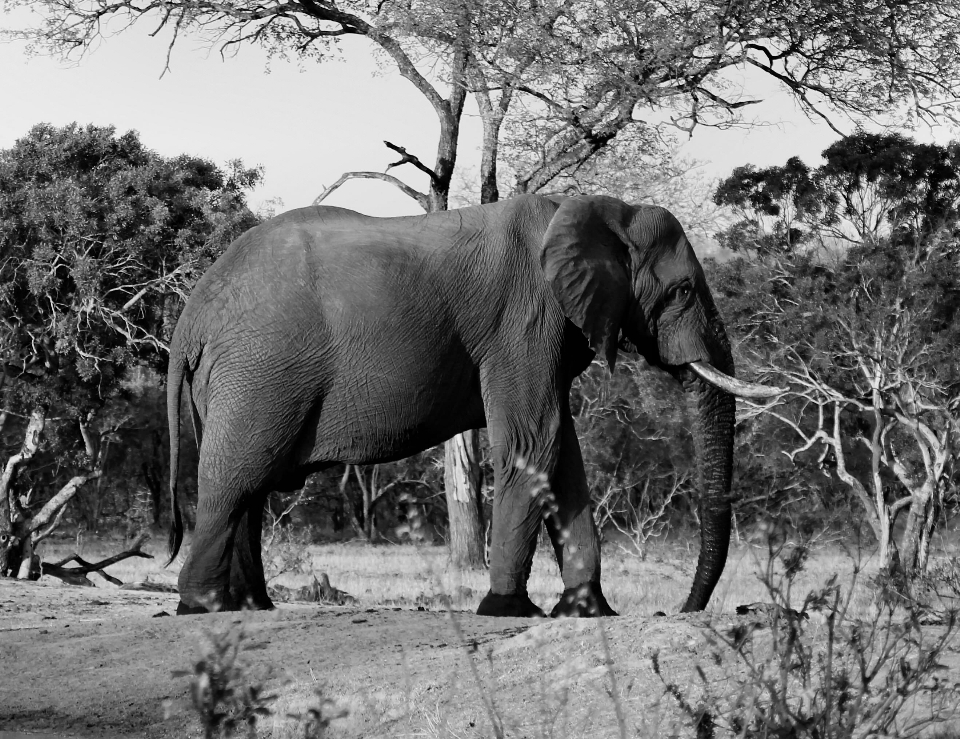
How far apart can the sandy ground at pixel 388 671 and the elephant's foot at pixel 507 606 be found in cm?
20

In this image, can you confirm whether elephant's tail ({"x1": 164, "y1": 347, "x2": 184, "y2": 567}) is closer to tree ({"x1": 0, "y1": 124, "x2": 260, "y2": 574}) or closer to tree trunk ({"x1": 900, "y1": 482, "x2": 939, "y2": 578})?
tree ({"x1": 0, "y1": 124, "x2": 260, "y2": 574})

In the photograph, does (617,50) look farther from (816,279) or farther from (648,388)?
(648,388)

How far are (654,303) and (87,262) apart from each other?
30.5 ft

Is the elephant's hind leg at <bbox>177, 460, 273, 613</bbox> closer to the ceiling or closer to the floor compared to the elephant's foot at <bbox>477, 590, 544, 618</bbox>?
closer to the ceiling

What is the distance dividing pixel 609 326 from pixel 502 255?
0.85 metres

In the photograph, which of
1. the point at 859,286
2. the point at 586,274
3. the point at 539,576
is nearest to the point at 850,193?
the point at 859,286

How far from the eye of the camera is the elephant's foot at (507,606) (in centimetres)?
845

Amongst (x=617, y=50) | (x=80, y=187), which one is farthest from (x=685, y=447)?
(x=80, y=187)

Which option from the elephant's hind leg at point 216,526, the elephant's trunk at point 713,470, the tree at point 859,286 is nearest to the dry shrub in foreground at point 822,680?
the elephant's trunk at point 713,470

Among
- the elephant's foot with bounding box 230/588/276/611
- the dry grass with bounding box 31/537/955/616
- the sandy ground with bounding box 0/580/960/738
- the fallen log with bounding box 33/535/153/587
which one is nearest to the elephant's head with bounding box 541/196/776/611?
the dry grass with bounding box 31/537/955/616

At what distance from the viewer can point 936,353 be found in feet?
68.6

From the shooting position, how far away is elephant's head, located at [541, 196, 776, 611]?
28.4ft

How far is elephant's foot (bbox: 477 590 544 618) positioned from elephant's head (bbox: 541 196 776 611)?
1167 millimetres

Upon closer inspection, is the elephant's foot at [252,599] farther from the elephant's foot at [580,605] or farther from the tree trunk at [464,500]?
the tree trunk at [464,500]
